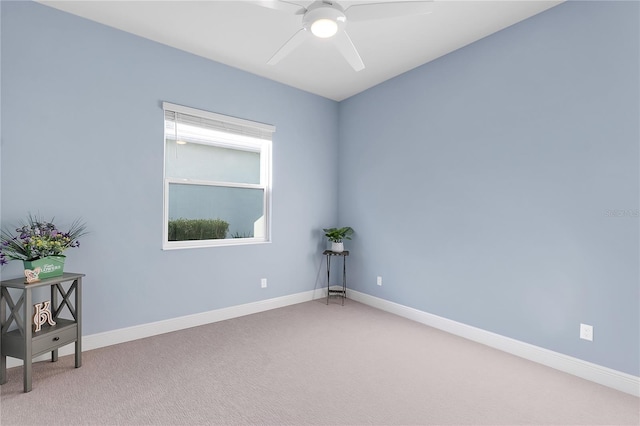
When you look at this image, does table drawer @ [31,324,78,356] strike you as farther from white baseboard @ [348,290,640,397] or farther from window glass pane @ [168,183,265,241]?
white baseboard @ [348,290,640,397]

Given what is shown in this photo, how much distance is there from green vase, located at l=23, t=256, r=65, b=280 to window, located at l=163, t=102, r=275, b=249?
863mm

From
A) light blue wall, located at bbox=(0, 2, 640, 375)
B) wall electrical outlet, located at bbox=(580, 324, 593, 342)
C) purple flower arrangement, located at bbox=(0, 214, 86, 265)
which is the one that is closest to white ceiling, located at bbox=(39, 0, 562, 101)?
light blue wall, located at bbox=(0, 2, 640, 375)

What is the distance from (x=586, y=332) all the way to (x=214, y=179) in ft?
11.9

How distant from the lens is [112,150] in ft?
9.12

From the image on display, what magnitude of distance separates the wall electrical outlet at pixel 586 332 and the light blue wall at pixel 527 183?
0.04 m

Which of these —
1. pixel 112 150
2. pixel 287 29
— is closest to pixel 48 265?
pixel 112 150

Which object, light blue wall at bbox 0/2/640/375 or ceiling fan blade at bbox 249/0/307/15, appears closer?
ceiling fan blade at bbox 249/0/307/15

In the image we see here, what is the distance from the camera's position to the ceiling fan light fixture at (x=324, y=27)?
6.40 ft

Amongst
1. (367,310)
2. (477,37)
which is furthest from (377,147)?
(367,310)

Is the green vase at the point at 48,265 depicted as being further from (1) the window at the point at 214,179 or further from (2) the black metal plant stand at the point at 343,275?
(2) the black metal plant stand at the point at 343,275

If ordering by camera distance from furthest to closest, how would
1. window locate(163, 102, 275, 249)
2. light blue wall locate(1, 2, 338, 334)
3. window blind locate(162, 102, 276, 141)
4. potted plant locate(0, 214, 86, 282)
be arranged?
window locate(163, 102, 275, 249)
window blind locate(162, 102, 276, 141)
light blue wall locate(1, 2, 338, 334)
potted plant locate(0, 214, 86, 282)

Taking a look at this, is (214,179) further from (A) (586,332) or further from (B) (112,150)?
(A) (586,332)

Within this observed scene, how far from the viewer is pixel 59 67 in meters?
2.54

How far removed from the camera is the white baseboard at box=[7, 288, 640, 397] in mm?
2217
